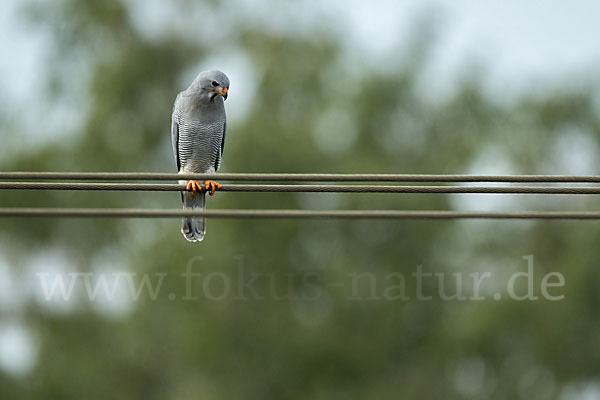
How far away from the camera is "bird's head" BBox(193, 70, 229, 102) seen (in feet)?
28.1

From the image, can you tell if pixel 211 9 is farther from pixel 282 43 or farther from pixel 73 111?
pixel 73 111

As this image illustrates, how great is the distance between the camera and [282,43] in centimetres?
2239

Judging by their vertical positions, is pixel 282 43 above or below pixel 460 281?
above

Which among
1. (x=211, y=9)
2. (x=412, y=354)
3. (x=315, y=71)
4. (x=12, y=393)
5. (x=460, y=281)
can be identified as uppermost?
(x=211, y=9)

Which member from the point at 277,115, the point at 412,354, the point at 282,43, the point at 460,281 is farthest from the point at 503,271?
the point at 282,43

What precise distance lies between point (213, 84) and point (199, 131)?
0.63 metres

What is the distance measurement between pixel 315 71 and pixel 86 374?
8.46 meters

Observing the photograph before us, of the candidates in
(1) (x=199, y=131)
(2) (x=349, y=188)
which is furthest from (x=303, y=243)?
(2) (x=349, y=188)

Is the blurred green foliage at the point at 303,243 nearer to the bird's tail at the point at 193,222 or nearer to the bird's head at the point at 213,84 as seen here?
the bird's tail at the point at 193,222

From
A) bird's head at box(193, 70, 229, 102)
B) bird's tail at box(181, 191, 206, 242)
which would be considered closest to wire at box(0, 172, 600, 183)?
bird's head at box(193, 70, 229, 102)

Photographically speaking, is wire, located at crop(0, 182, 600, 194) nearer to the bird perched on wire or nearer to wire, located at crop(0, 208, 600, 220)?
wire, located at crop(0, 208, 600, 220)

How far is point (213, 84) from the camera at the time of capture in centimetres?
866

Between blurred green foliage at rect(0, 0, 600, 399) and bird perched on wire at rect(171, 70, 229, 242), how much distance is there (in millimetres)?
8930

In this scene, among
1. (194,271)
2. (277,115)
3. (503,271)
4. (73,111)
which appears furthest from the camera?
(73,111)
